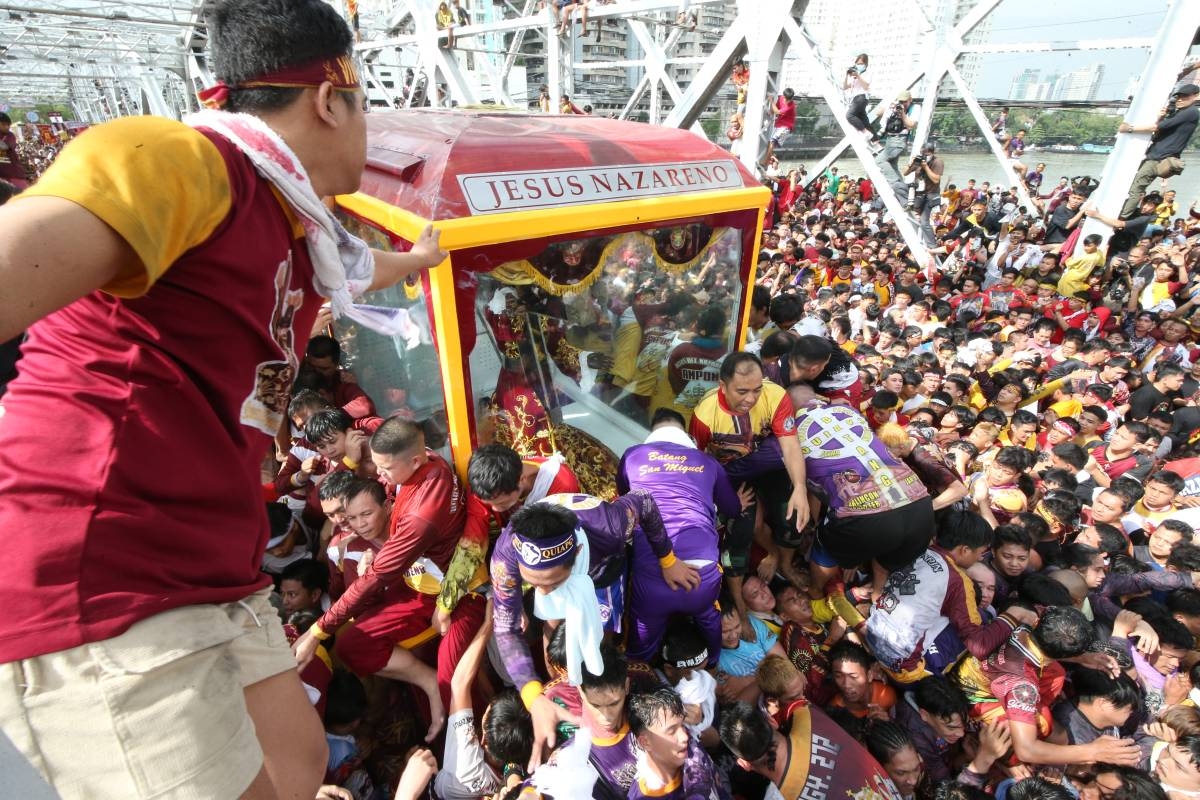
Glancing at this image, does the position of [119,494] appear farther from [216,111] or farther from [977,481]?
[977,481]

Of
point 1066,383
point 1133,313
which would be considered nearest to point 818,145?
point 1133,313

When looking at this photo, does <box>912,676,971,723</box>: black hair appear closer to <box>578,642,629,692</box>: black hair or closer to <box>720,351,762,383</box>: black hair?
<box>578,642,629,692</box>: black hair


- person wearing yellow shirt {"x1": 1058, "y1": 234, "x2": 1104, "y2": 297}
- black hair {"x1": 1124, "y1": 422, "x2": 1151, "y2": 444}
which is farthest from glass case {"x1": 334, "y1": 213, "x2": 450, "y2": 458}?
person wearing yellow shirt {"x1": 1058, "y1": 234, "x2": 1104, "y2": 297}

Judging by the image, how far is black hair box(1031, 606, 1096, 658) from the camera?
2.64 m

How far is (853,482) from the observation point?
3.00 m

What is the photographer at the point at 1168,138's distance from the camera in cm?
638

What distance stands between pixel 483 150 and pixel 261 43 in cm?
166

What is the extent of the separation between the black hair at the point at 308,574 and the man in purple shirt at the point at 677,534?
1697 millimetres

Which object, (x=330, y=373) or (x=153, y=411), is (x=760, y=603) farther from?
(x=330, y=373)

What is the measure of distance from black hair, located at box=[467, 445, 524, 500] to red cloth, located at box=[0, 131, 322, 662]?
1418mm

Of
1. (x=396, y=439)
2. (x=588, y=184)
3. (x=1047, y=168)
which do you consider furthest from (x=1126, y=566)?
(x=1047, y=168)

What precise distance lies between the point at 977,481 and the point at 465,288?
384 cm

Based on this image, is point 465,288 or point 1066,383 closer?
point 465,288

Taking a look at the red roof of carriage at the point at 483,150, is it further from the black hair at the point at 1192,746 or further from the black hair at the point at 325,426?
the black hair at the point at 1192,746
